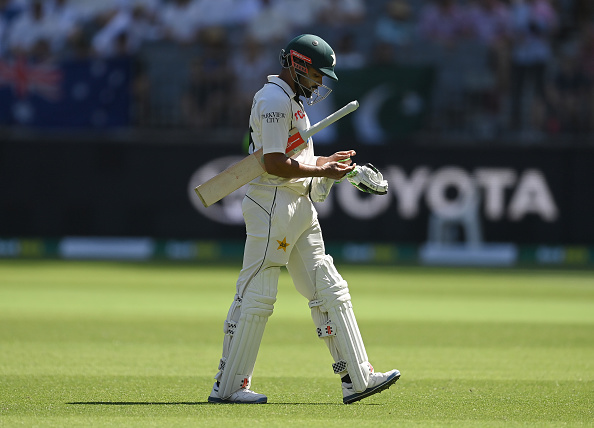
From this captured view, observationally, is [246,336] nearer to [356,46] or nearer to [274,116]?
[274,116]

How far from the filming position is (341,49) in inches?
537

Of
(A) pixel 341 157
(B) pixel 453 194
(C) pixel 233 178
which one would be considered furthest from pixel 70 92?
(A) pixel 341 157

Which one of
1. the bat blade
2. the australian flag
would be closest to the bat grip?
the bat blade

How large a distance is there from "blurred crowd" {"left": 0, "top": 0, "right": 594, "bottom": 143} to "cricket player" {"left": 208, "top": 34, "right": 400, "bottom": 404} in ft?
28.3

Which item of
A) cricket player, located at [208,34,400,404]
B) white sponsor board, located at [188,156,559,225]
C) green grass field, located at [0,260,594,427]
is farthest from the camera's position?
white sponsor board, located at [188,156,559,225]

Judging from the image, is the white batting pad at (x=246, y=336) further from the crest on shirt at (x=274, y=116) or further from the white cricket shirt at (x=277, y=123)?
the crest on shirt at (x=274, y=116)

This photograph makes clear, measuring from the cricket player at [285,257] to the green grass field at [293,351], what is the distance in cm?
18

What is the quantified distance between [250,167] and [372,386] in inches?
45.4

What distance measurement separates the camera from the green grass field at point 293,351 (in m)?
4.50

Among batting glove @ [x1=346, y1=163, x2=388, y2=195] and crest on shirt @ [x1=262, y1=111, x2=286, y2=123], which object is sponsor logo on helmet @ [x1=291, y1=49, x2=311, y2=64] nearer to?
crest on shirt @ [x1=262, y1=111, x2=286, y2=123]

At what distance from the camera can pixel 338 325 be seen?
4.77 meters

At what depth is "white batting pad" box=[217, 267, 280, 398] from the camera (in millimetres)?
4734

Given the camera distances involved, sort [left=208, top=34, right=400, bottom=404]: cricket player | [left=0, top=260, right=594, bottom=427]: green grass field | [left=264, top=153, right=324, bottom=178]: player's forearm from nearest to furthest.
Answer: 1. [left=0, top=260, right=594, bottom=427]: green grass field
2. [left=264, top=153, right=324, bottom=178]: player's forearm
3. [left=208, top=34, right=400, bottom=404]: cricket player

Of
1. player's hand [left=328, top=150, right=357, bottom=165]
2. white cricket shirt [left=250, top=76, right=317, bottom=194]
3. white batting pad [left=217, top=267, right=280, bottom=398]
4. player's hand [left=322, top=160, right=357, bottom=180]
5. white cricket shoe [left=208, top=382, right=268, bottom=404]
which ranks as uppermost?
white cricket shirt [left=250, top=76, right=317, bottom=194]
